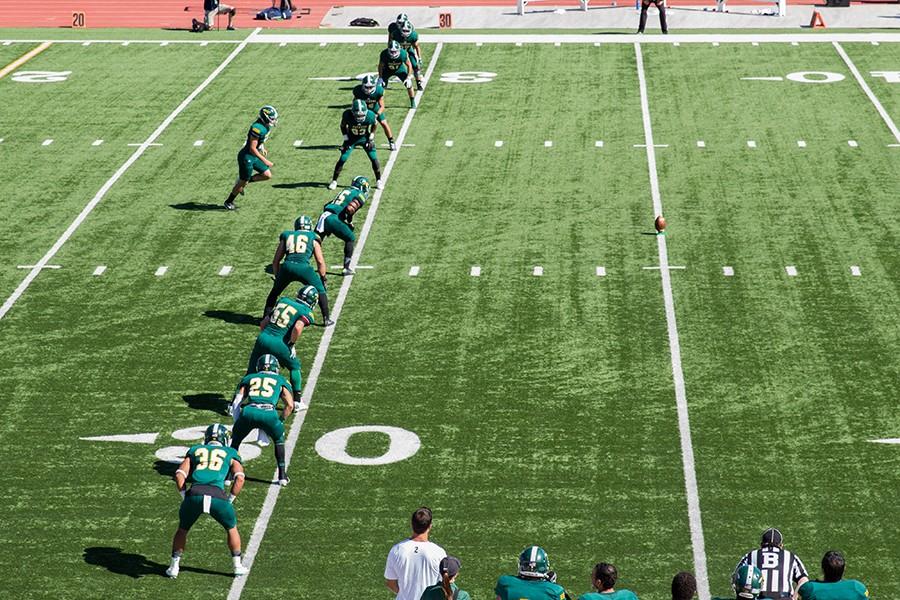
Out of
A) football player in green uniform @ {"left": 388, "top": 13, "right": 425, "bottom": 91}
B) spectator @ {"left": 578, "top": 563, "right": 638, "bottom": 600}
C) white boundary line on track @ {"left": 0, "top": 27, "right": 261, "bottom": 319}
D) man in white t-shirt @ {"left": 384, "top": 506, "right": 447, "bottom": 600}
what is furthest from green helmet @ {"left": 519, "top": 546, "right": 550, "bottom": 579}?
football player in green uniform @ {"left": 388, "top": 13, "right": 425, "bottom": 91}

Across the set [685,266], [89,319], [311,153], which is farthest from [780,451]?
[311,153]

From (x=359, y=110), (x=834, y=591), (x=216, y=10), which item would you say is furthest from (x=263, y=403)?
(x=216, y=10)

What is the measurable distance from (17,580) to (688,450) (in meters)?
7.38

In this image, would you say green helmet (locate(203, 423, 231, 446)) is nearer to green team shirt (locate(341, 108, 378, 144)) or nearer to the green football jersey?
the green football jersey

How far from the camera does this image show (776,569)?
40.1ft

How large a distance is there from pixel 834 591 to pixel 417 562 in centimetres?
321

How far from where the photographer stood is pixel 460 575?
613 inches

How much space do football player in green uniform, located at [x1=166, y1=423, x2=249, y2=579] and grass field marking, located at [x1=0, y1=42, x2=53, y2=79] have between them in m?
24.1

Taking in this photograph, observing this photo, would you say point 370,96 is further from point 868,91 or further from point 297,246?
point 868,91

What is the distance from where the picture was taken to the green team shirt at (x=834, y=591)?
1184 cm

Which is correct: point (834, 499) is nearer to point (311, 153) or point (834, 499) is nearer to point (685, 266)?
point (685, 266)

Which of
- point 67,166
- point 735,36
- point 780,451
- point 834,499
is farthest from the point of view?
point 735,36

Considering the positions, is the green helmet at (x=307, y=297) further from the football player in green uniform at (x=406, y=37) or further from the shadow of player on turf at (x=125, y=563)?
the football player in green uniform at (x=406, y=37)

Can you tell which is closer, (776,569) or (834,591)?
(834,591)
